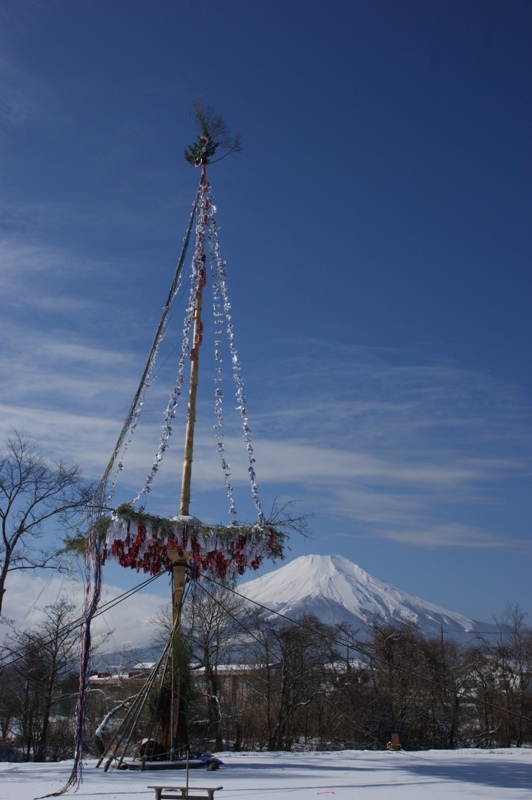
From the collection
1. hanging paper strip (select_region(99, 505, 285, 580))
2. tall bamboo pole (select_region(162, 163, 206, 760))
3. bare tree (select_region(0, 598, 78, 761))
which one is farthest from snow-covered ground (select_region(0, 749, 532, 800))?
bare tree (select_region(0, 598, 78, 761))

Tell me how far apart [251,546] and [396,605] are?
601 ft

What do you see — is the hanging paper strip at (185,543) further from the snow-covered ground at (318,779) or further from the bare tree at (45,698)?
the bare tree at (45,698)

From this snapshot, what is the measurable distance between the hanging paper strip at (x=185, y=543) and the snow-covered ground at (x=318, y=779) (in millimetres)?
3589

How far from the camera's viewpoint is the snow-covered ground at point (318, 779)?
366 inches

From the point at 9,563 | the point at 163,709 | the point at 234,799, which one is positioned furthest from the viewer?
the point at 9,563

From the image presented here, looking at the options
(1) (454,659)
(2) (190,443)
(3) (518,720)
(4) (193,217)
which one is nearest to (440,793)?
(2) (190,443)

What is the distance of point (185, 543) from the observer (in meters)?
12.7

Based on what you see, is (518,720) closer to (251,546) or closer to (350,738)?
(350,738)

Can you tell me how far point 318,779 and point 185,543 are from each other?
4.56 metres

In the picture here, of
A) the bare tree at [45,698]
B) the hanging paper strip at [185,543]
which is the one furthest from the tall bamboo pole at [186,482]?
the bare tree at [45,698]

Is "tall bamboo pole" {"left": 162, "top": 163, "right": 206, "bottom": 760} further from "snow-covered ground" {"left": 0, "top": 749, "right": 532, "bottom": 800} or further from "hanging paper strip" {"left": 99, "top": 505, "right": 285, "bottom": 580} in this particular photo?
"snow-covered ground" {"left": 0, "top": 749, "right": 532, "bottom": 800}

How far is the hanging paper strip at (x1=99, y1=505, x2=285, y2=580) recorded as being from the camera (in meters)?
12.5

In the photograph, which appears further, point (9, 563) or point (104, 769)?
point (9, 563)

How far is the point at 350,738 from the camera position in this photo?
33.0m
